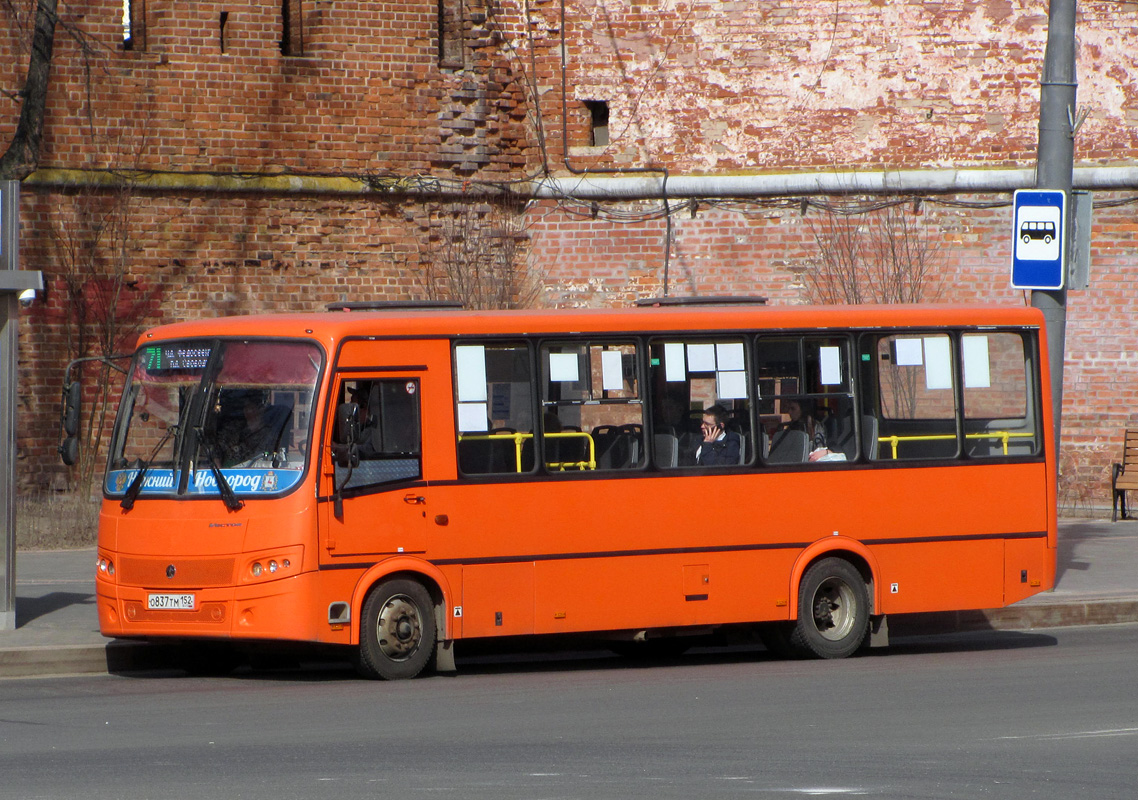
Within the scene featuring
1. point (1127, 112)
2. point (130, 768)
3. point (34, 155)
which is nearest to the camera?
point (130, 768)

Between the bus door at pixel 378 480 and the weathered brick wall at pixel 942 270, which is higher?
the weathered brick wall at pixel 942 270

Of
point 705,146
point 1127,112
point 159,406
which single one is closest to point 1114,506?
point 1127,112

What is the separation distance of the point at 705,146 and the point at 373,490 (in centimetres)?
1291

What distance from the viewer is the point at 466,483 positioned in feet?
37.4

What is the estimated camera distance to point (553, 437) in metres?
11.7

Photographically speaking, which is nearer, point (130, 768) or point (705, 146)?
point (130, 768)

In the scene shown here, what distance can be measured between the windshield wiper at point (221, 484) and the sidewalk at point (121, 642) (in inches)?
68.4

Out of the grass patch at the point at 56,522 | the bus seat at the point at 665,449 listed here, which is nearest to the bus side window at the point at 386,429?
the bus seat at the point at 665,449

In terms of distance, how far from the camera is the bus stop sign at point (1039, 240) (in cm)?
1486

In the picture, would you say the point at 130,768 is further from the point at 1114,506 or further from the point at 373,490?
the point at 1114,506

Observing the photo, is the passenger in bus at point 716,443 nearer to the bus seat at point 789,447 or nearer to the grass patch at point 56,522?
the bus seat at point 789,447

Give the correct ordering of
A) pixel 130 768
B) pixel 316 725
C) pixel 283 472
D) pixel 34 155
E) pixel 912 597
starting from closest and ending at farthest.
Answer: pixel 130 768 → pixel 316 725 → pixel 283 472 → pixel 912 597 → pixel 34 155

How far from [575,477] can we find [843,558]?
225 cm

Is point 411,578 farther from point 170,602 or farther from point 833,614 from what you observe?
point 833,614
